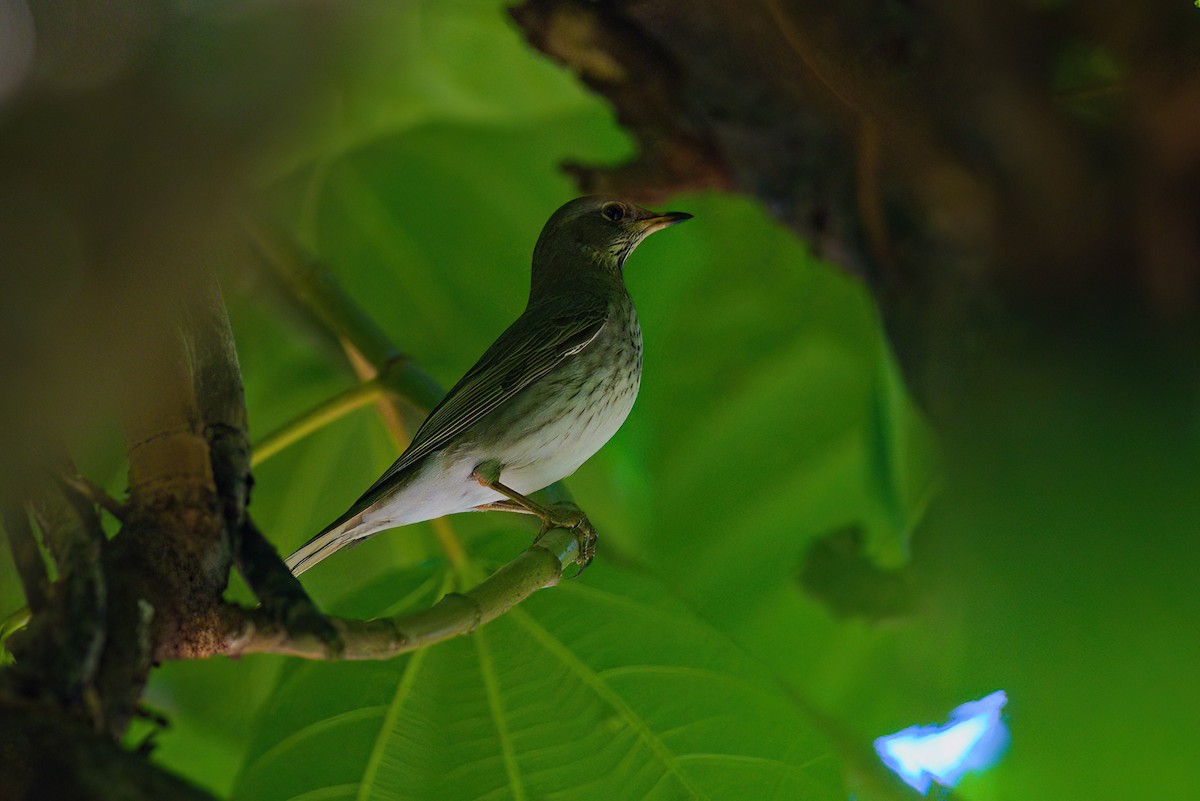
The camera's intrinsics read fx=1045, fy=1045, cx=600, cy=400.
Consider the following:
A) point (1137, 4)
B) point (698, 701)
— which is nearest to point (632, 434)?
point (698, 701)

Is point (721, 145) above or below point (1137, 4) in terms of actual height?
above

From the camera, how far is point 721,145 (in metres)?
0.92

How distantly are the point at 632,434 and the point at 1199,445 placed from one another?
21.8 inches

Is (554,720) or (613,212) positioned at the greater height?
(613,212)

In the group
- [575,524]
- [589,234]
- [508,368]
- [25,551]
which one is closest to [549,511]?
[575,524]

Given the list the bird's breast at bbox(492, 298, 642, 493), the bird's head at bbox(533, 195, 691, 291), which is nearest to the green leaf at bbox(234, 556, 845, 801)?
the bird's breast at bbox(492, 298, 642, 493)

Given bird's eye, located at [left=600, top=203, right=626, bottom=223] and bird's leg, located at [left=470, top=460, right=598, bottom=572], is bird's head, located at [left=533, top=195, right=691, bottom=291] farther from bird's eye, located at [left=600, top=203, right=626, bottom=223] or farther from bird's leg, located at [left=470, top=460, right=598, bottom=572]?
bird's leg, located at [left=470, top=460, right=598, bottom=572]

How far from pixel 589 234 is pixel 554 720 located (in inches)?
16.9

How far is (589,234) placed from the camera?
3.11 ft

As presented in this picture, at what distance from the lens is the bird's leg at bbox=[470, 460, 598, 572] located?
0.76 m

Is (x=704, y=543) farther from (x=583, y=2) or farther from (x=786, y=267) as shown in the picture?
(x=583, y=2)

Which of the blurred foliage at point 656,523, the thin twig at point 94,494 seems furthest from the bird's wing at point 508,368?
the thin twig at point 94,494

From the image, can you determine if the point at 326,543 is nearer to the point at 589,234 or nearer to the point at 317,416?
the point at 317,416

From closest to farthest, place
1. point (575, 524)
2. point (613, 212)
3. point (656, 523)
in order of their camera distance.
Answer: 1. point (575, 524)
2. point (613, 212)
3. point (656, 523)
